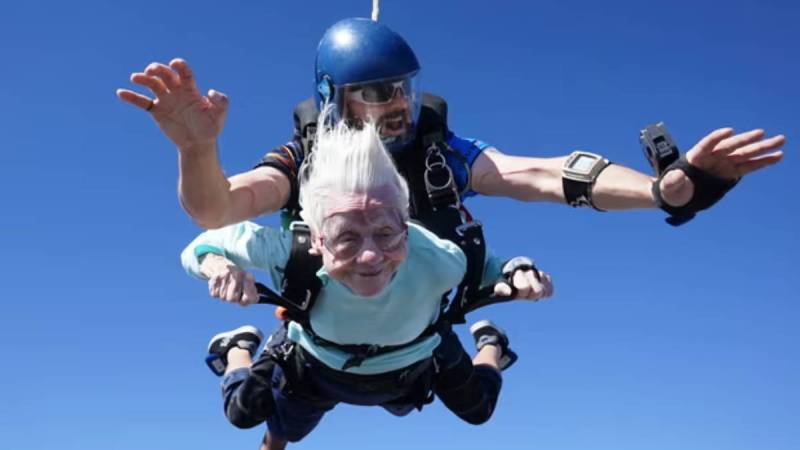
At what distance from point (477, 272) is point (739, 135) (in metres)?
1.48

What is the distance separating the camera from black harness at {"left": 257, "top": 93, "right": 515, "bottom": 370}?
4.82m

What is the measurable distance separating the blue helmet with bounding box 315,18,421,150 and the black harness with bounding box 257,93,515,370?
0.43 feet

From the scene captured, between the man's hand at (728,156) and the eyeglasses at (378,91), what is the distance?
1.64 meters

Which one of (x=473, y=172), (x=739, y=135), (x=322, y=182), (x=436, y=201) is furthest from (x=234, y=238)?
(x=739, y=135)

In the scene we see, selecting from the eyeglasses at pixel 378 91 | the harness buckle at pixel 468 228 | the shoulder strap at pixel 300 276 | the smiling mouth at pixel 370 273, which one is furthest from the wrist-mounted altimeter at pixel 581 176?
the shoulder strap at pixel 300 276

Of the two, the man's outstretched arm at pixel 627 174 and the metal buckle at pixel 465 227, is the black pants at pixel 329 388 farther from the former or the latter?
the man's outstretched arm at pixel 627 174

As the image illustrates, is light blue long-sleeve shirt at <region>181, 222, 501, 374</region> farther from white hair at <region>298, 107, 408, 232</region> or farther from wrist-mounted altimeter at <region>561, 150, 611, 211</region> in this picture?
wrist-mounted altimeter at <region>561, 150, 611, 211</region>

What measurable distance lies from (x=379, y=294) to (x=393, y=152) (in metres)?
0.94

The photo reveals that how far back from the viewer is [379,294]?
4.80 m

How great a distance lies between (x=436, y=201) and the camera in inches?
205

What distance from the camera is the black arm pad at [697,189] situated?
436cm

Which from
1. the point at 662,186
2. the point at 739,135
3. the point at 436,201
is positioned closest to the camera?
the point at 739,135

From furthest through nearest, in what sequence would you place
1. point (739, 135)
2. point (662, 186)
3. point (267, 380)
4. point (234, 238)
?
point (267, 380), point (234, 238), point (662, 186), point (739, 135)

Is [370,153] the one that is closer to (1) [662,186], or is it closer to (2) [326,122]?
(2) [326,122]
